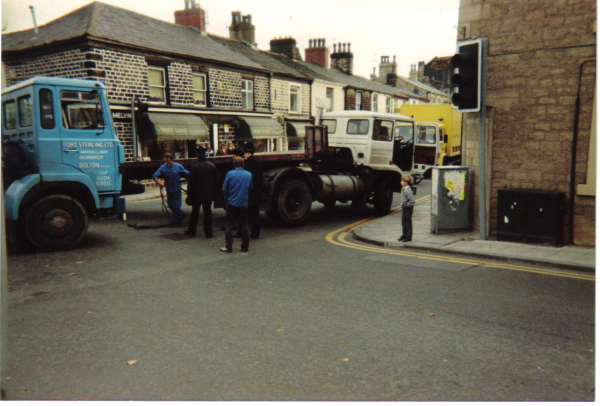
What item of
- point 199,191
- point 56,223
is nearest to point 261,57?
point 199,191

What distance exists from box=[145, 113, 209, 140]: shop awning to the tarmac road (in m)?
13.1

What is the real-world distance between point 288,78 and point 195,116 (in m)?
8.43

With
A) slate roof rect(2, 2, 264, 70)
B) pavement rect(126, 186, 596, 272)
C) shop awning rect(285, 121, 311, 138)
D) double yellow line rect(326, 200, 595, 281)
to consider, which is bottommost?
double yellow line rect(326, 200, 595, 281)

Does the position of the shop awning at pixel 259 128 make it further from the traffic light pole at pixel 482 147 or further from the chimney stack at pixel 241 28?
the traffic light pole at pixel 482 147

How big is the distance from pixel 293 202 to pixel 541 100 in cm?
527

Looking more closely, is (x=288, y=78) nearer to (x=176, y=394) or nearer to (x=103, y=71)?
(x=103, y=71)

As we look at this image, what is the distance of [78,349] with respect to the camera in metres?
4.16

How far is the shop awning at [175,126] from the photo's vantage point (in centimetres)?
2006

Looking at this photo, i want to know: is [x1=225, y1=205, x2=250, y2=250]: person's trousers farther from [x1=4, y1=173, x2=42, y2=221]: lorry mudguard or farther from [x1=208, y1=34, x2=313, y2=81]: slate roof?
[x1=208, y1=34, x2=313, y2=81]: slate roof

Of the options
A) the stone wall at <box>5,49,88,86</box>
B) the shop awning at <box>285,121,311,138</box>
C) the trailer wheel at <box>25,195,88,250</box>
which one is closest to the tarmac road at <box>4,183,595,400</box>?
the trailer wheel at <box>25,195,88,250</box>

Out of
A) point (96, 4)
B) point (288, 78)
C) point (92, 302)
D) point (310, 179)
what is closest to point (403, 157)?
point (310, 179)

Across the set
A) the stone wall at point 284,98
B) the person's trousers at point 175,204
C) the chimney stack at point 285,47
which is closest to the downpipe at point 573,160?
the person's trousers at point 175,204

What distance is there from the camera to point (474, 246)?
8508 mm

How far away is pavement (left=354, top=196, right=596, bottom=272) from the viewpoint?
24.1 feet
